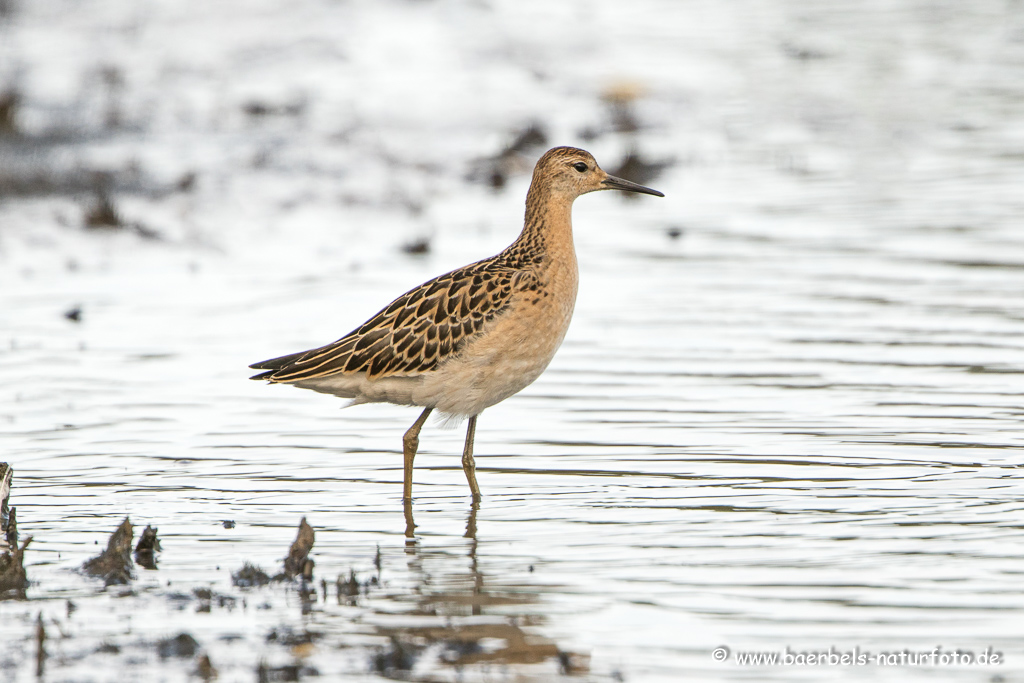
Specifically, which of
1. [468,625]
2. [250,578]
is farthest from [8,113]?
[468,625]

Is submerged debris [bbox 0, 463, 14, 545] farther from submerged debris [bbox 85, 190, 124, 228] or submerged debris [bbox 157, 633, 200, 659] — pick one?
submerged debris [bbox 85, 190, 124, 228]

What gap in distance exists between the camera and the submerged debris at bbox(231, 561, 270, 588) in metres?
6.39

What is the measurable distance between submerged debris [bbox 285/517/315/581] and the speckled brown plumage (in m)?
1.49

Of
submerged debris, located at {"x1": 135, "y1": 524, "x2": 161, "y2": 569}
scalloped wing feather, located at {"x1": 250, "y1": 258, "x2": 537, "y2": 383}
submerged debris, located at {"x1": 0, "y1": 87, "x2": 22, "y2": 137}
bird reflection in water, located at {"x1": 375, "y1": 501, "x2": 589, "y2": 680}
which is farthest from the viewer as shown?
submerged debris, located at {"x1": 0, "y1": 87, "x2": 22, "y2": 137}

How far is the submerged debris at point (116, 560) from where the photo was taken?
21.2 feet

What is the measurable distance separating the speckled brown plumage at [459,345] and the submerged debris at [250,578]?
1559 millimetres

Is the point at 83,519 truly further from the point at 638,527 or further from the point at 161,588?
the point at 638,527

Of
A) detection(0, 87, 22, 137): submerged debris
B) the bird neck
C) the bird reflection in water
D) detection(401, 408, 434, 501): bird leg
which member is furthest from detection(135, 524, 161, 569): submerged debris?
detection(0, 87, 22, 137): submerged debris

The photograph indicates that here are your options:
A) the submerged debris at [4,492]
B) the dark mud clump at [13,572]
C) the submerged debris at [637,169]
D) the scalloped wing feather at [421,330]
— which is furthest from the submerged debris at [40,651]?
the submerged debris at [637,169]

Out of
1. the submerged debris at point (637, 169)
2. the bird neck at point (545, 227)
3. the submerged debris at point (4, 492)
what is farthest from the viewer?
the submerged debris at point (637, 169)

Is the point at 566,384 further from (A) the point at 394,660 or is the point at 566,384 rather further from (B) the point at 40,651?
(B) the point at 40,651

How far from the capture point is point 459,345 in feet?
26.1

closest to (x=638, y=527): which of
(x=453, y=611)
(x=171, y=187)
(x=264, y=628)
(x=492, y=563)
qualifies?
(x=492, y=563)

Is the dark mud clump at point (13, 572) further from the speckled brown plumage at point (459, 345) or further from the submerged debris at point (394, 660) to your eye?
the speckled brown plumage at point (459, 345)
